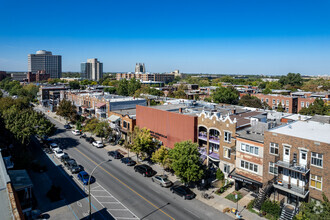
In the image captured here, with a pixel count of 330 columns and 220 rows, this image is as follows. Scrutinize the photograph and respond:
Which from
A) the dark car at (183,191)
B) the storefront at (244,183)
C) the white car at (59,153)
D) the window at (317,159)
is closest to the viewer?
the window at (317,159)

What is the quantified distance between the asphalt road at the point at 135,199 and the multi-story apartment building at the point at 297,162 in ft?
27.5

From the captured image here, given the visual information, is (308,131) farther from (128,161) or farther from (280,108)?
(280,108)

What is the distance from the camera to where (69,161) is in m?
41.6

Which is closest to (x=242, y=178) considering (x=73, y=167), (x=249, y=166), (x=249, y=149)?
(x=249, y=166)

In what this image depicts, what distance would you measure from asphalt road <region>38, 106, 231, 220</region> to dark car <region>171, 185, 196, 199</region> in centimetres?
56

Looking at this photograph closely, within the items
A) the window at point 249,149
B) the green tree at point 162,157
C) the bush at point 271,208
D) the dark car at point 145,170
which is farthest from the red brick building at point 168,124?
the bush at point 271,208

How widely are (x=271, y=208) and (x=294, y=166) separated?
5773 mm

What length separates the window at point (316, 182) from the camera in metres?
25.4

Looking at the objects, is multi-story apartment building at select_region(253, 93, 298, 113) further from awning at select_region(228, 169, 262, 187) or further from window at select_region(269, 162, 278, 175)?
window at select_region(269, 162, 278, 175)

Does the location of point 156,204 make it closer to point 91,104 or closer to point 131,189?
point 131,189

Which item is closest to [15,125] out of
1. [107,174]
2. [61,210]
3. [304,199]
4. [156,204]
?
[107,174]

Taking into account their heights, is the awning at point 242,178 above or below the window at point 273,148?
below

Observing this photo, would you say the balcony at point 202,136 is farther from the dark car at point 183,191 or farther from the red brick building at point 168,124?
the dark car at point 183,191

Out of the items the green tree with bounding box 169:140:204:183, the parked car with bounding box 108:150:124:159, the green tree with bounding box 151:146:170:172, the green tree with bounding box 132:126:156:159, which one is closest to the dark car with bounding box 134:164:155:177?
the green tree with bounding box 151:146:170:172
